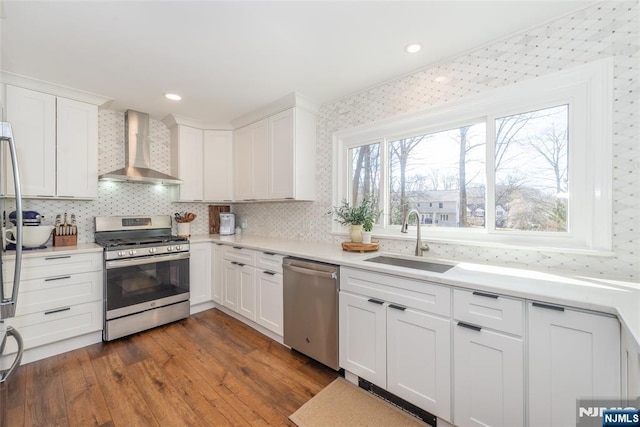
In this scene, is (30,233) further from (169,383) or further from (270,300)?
(270,300)

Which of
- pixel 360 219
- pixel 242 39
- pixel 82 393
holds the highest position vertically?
pixel 242 39

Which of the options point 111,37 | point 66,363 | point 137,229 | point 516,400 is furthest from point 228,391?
point 111,37

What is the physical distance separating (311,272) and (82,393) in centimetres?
183

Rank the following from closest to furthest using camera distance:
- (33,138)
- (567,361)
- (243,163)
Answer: (567,361) < (33,138) < (243,163)

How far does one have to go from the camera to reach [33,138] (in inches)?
92.6

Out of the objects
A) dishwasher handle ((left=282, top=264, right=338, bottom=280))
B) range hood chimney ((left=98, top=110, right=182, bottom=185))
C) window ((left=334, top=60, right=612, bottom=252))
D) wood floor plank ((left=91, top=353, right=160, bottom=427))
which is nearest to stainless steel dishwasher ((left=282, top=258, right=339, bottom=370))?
dishwasher handle ((left=282, top=264, right=338, bottom=280))

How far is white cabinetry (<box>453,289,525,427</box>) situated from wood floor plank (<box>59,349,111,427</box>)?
2147 mm

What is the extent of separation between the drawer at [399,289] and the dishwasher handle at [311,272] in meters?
0.07

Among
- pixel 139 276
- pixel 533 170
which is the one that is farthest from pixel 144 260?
pixel 533 170

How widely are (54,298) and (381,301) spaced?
2815mm

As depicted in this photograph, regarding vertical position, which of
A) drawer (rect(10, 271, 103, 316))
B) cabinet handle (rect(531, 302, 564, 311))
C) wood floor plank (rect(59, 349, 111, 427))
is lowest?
wood floor plank (rect(59, 349, 111, 427))

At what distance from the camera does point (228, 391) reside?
1.83m

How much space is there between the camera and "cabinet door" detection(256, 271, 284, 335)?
94.6 inches

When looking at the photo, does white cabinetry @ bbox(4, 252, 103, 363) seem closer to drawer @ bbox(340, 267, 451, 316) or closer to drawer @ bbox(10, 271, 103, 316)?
drawer @ bbox(10, 271, 103, 316)
